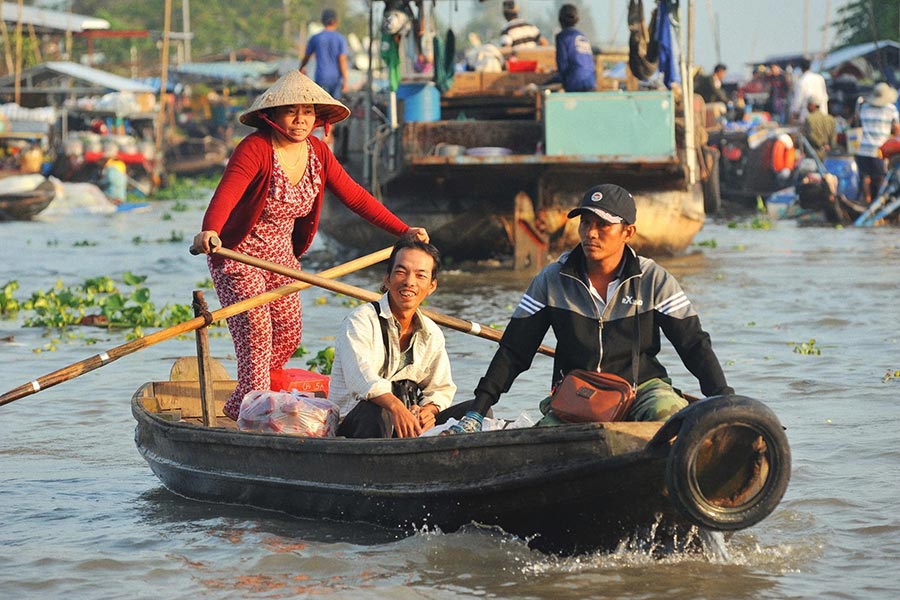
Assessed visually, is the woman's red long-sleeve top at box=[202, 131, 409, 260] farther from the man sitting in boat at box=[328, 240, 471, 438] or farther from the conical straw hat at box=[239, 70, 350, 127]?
the man sitting in boat at box=[328, 240, 471, 438]

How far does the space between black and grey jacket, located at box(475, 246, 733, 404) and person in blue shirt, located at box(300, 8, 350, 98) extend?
9.42 metres

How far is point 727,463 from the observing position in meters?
4.11

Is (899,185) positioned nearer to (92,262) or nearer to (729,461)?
(92,262)

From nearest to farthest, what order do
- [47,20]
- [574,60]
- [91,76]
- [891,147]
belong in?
[574,60]
[891,147]
[91,76]
[47,20]

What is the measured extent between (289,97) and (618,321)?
1.82 metres

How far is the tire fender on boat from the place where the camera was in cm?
395

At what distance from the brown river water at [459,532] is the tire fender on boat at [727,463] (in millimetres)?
398

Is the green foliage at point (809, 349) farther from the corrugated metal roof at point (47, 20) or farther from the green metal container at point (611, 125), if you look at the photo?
the corrugated metal roof at point (47, 20)

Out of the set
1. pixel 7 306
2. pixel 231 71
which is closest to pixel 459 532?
pixel 7 306

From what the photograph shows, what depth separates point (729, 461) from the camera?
13.5 ft

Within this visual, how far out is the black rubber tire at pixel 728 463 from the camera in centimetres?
395

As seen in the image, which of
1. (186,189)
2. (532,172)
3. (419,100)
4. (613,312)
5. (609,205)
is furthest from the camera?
(186,189)

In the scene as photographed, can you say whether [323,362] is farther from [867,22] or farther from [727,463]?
[867,22]

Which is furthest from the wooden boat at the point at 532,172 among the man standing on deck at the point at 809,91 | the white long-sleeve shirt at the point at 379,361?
the man standing on deck at the point at 809,91
